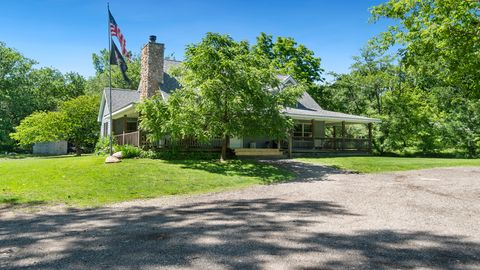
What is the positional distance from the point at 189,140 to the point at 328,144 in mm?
11565

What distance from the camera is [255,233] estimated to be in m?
5.73

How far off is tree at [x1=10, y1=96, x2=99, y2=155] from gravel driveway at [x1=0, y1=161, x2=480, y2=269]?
24224mm

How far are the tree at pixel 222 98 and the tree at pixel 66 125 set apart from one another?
642 inches

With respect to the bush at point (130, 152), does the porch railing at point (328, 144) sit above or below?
above

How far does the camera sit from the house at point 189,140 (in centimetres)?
2248

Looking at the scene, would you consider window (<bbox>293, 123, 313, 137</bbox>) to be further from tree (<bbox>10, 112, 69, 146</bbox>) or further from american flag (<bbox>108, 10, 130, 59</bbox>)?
tree (<bbox>10, 112, 69, 146</bbox>)

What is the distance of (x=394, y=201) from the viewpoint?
8.96 metres

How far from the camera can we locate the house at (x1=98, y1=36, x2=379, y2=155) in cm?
2248

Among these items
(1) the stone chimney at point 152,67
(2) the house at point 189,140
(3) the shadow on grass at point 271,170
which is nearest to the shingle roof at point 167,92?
(2) the house at point 189,140

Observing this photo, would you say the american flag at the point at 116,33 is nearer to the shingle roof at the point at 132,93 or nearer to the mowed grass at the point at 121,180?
the shingle roof at the point at 132,93

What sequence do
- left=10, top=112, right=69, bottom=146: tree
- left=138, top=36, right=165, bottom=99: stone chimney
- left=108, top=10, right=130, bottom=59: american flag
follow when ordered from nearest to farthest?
1. left=108, top=10, right=130, bottom=59: american flag
2. left=138, top=36, right=165, bottom=99: stone chimney
3. left=10, top=112, right=69, bottom=146: tree

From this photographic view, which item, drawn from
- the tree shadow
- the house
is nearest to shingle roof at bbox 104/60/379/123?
the house

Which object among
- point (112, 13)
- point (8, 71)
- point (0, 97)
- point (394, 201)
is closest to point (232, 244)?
point (394, 201)

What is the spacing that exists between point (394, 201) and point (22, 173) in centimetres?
1413
